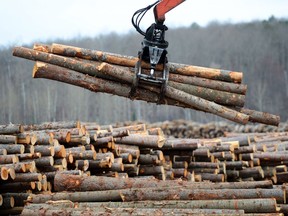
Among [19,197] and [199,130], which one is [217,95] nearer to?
[19,197]

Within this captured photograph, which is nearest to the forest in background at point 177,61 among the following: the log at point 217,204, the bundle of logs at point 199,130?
the bundle of logs at point 199,130

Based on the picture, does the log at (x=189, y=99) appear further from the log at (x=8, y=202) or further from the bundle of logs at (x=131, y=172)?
the log at (x=8, y=202)

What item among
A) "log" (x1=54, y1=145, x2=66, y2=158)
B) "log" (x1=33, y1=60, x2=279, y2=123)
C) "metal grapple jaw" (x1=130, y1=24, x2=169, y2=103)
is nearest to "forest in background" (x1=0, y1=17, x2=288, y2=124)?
"log" (x1=54, y1=145, x2=66, y2=158)

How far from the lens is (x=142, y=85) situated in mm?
8156

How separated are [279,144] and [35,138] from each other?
6789 mm

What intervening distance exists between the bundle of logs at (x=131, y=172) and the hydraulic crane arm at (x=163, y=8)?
2107mm

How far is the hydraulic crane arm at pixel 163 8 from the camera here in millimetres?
7867

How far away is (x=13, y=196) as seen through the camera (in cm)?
895

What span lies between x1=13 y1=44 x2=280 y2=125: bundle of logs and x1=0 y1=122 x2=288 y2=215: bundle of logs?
3.42ft

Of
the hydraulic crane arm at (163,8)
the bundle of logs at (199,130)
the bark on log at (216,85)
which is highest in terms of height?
the hydraulic crane arm at (163,8)

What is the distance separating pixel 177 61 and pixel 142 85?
134ft

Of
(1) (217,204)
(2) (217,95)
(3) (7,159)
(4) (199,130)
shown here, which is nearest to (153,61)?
(2) (217,95)

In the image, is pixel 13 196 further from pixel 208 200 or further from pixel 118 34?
pixel 118 34

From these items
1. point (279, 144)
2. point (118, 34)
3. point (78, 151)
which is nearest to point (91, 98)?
point (118, 34)
